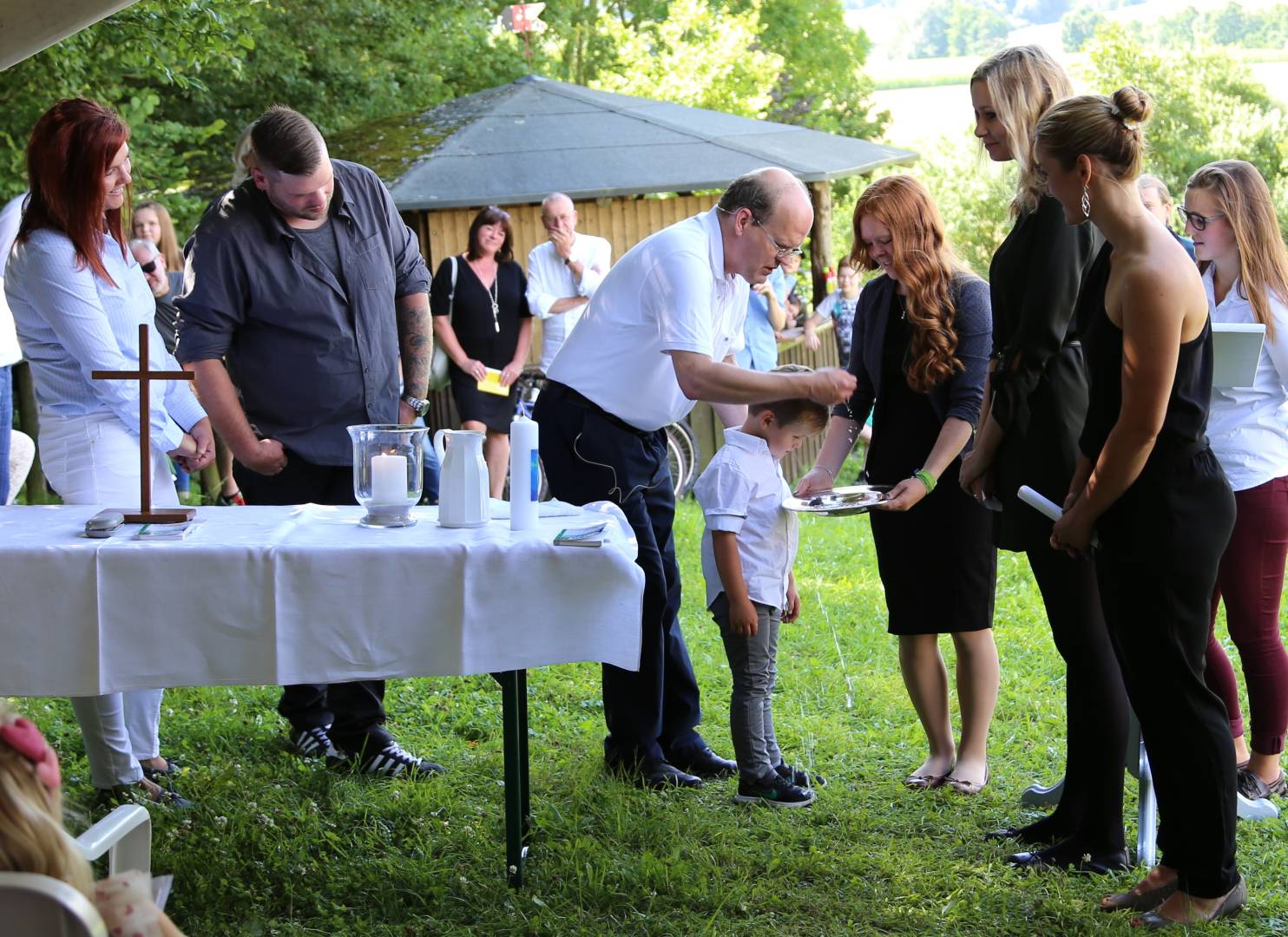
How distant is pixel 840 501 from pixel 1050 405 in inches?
24.8

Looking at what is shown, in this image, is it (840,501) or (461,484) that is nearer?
(461,484)

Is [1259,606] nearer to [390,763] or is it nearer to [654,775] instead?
[654,775]

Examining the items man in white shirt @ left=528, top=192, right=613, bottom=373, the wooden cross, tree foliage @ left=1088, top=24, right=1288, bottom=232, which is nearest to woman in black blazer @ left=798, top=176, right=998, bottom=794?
the wooden cross

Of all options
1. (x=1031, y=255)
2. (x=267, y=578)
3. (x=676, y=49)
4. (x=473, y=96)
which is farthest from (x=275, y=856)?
(x=676, y=49)

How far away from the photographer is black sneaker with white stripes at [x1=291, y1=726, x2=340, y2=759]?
457 centimetres

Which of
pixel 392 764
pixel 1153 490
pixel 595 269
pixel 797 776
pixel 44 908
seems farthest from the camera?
pixel 595 269

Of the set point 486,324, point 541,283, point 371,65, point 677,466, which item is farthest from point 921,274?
point 371,65

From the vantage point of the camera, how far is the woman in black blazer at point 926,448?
3.97 m

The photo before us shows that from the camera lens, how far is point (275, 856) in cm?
371

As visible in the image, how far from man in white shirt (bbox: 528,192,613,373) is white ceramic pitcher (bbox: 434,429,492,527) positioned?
5.56 meters

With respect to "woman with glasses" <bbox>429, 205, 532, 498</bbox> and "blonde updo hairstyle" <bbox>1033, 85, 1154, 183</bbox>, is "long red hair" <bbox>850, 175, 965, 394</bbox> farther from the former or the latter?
"woman with glasses" <bbox>429, 205, 532, 498</bbox>

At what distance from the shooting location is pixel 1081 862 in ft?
11.7

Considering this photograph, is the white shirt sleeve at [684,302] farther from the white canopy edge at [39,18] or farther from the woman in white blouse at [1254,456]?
the white canopy edge at [39,18]

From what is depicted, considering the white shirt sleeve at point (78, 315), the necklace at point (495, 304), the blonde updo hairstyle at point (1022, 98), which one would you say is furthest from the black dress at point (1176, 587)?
the necklace at point (495, 304)
